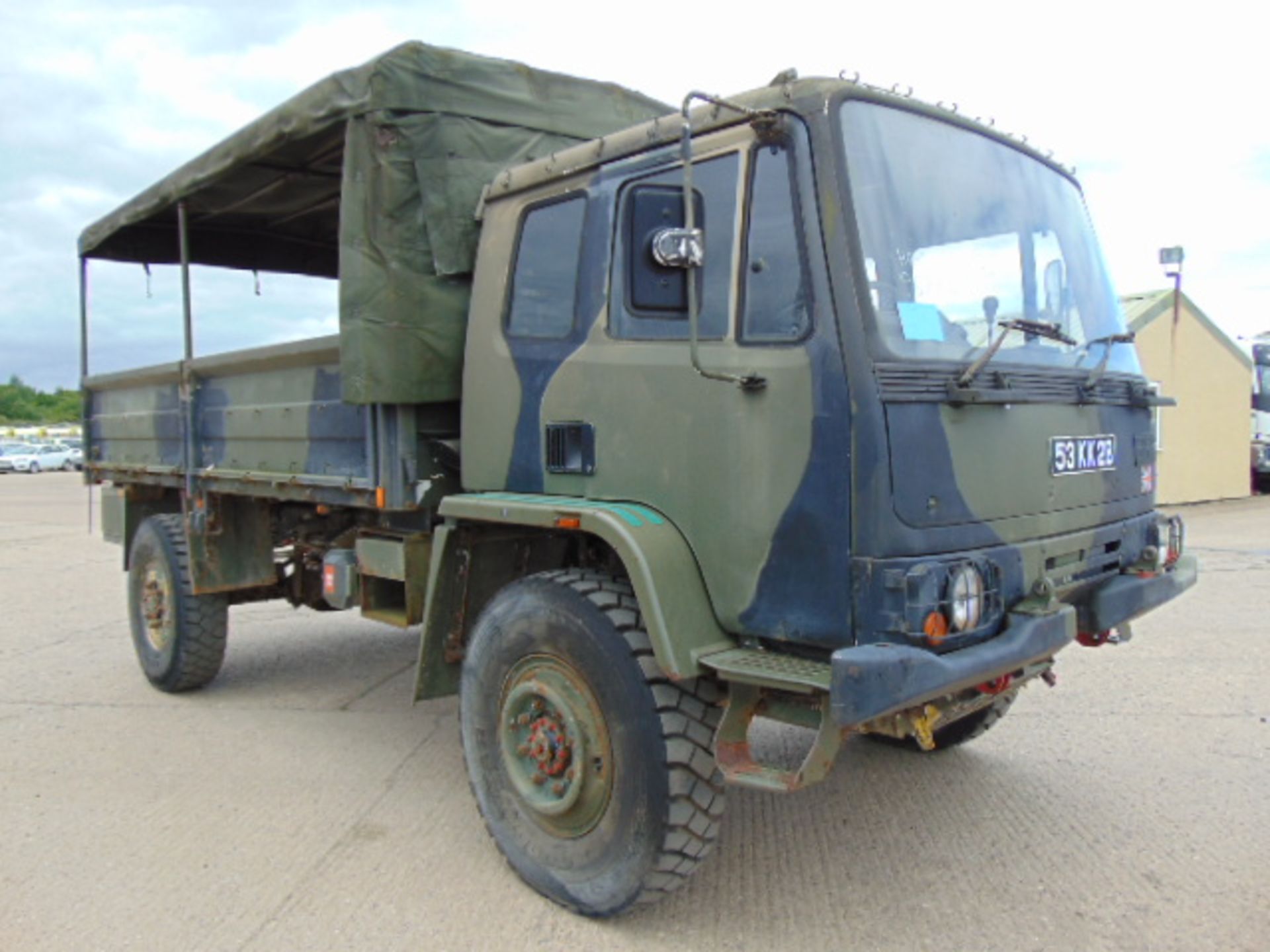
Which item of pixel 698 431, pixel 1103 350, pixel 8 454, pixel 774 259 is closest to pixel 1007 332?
pixel 774 259

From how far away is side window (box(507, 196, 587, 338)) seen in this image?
3.91 metres

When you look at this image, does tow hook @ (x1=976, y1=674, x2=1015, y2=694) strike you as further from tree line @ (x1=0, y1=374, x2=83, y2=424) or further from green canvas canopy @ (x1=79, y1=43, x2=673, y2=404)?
tree line @ (x1=0, y1=374, x2=83, y2=424)

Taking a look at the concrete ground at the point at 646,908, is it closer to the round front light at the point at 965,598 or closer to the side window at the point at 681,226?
the round front light at the point at 965,598

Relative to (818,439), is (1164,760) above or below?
below

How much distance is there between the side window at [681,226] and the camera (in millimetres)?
3334

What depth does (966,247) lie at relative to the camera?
11.5 feet

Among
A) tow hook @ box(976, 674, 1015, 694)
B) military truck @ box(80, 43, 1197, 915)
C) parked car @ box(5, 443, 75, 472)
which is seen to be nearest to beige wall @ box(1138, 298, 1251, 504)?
military truck @ box(80, 43, 1197, 915)

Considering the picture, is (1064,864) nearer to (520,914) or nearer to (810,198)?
(520,914)

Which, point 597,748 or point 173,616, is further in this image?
point 173,616

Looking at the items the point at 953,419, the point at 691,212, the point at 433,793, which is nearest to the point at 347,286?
the point at 691,212

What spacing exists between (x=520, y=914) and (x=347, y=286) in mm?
2485

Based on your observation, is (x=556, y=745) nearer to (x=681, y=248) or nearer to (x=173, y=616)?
(x=681, y=248)

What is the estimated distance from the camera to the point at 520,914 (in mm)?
3584

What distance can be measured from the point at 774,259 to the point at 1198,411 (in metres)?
15.9
